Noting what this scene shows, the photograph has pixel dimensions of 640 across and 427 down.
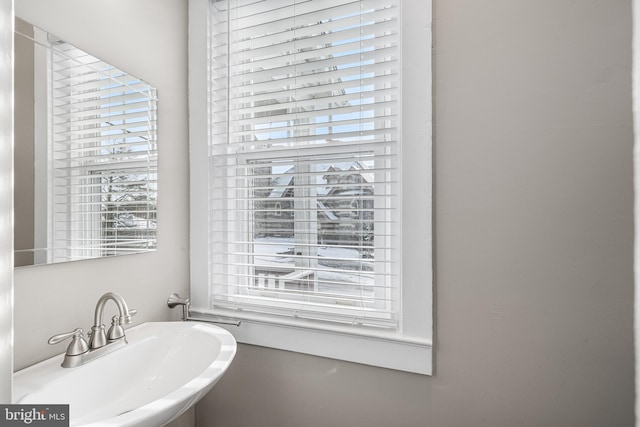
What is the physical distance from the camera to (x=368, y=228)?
1258 millimetres

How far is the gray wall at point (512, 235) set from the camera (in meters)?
0.94

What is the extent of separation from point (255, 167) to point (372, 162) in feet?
1.61

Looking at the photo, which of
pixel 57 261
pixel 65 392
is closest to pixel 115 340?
pixel 65 392

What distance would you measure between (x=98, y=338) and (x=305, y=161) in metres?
0.89

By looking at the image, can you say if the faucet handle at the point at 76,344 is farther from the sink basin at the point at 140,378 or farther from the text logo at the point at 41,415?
the text logo at the point at 41,415

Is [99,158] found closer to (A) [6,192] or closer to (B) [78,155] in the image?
(B) [78,155]

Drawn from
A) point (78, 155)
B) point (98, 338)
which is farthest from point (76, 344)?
point (78, 155)

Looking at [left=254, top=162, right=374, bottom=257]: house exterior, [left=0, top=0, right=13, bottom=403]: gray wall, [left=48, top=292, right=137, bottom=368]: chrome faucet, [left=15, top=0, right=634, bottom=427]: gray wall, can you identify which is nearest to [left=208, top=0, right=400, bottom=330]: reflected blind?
[left=254, top=162, right=374, bottom=257]: house exterior

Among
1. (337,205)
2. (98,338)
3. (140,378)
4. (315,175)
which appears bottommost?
(140,378)

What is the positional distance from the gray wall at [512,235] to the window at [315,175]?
9cm

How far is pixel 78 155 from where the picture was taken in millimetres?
1017

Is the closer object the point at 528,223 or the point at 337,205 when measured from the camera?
the point at 528,223

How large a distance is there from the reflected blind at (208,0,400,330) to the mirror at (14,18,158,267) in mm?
294

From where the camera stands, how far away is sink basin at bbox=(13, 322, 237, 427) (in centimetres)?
75
